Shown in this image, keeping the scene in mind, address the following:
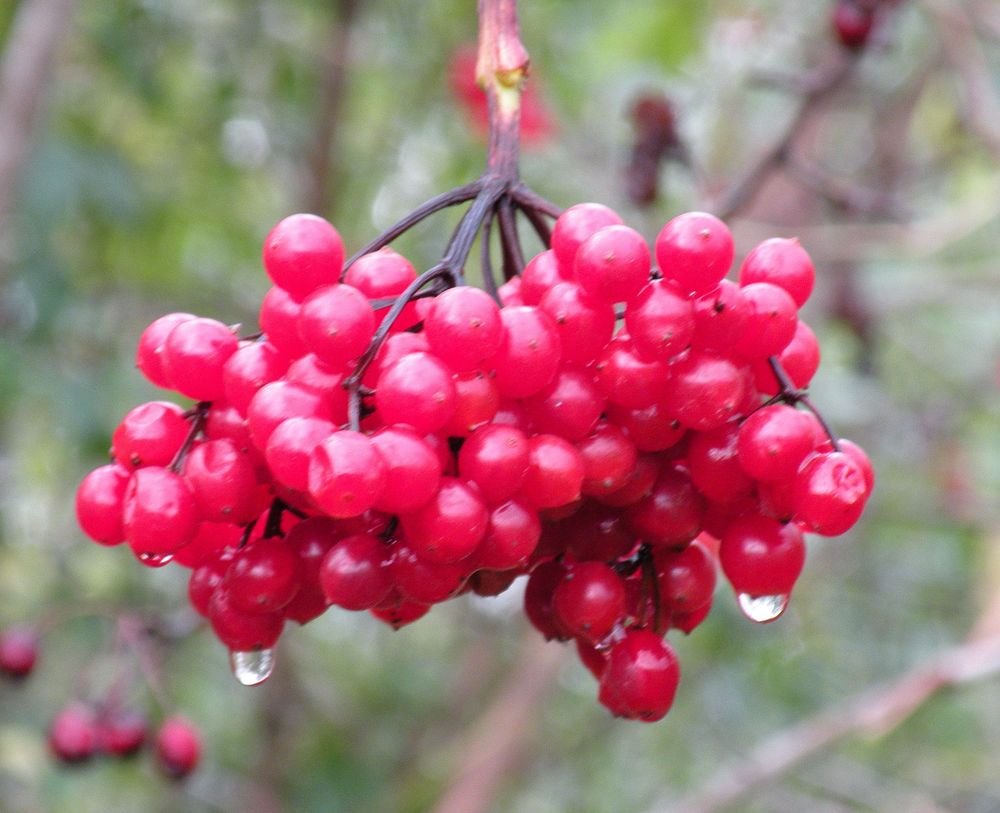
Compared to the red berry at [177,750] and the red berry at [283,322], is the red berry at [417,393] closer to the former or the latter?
the red berry at [283,322]

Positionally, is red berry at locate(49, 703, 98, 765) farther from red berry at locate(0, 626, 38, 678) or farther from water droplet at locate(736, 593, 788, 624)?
water droplet at locate(736, 593, 788, 624)

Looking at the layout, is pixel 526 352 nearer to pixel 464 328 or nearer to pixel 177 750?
pixel 464 328

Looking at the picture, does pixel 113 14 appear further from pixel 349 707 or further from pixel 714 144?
pixel 349 707

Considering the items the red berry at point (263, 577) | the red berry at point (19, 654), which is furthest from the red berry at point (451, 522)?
the red berry at point (19, 654)

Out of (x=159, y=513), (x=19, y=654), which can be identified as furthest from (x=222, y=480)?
(x=19, y=654)

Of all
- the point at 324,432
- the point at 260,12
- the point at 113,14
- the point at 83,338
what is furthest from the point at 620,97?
the point at 324,432
